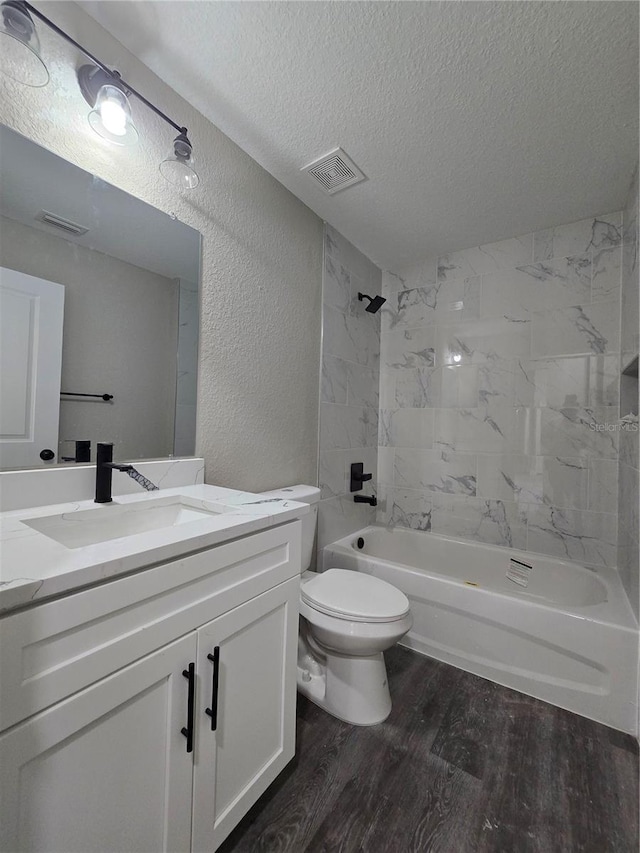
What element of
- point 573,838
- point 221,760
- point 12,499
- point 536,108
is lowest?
point 573,838

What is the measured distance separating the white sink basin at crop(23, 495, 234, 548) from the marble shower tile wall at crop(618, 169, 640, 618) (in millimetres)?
1736

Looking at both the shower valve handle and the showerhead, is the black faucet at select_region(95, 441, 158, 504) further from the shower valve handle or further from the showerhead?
the showerhead

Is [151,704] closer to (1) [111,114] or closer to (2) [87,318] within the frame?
(2) [87,318]

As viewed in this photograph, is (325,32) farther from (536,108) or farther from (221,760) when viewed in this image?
(221,760)

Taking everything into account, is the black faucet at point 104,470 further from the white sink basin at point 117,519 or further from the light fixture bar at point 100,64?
the light fixture bar at point 100,64

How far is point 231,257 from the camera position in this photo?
1.58 metres

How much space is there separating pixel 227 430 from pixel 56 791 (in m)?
1.16

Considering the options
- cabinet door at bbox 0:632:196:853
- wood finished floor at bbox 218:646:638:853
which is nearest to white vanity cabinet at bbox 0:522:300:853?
cabinet door at bbox 0:632:196:853

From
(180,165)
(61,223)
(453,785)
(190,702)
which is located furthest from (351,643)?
(180,165)

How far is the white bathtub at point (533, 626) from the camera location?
57.0 inches

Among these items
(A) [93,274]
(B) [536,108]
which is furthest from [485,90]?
(A) [93,274]

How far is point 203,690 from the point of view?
0.81 m

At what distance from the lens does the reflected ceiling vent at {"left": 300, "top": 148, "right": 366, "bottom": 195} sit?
1631 millimetres

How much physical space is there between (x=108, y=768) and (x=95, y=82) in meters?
1.74
